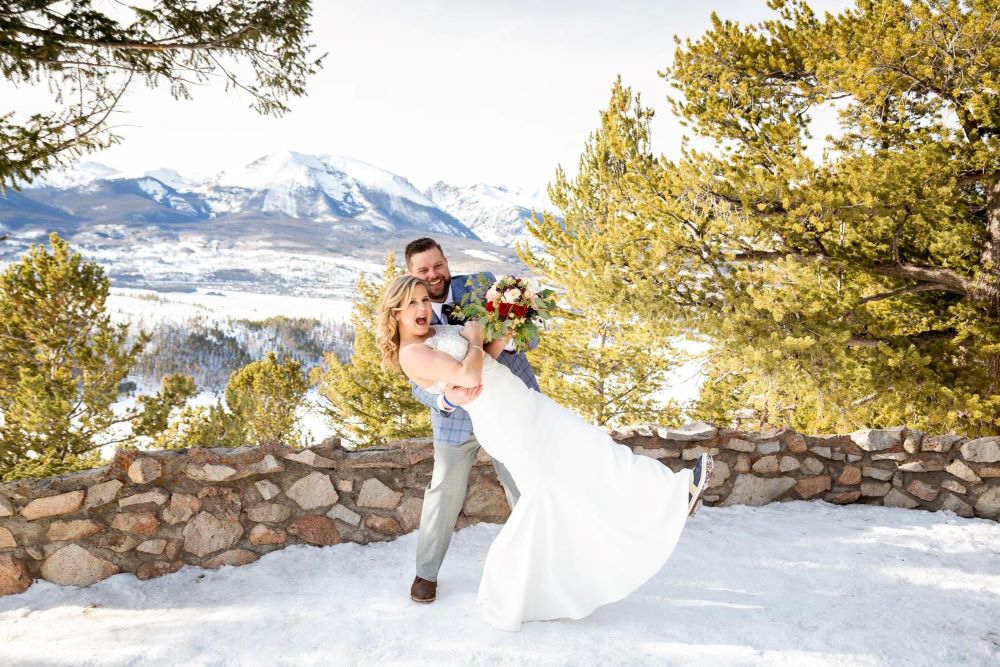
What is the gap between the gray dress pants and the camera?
9.07 feet

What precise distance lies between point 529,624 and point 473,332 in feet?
3.96

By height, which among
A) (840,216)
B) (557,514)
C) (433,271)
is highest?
(840,216)

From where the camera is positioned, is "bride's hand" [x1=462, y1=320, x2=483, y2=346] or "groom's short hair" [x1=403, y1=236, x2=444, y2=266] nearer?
"bride's hand" [x1=462, y1=320, x2=483, y2=346]

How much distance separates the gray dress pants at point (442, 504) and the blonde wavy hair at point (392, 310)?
0.51 metres

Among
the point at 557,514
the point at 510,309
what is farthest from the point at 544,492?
the point at 510,309

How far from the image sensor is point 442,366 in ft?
7.96

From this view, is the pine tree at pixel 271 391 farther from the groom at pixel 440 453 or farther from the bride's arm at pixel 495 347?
the bride's arm at pixel 495 347

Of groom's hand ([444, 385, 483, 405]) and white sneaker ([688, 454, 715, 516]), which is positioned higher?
groom's hand ([444, 385, 483, 405])

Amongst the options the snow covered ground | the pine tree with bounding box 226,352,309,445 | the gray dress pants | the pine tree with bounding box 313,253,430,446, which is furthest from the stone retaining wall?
the pine tree with bounding box 226,352,309,445

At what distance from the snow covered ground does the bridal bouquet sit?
1189mm

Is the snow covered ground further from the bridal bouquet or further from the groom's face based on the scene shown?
the groom's face

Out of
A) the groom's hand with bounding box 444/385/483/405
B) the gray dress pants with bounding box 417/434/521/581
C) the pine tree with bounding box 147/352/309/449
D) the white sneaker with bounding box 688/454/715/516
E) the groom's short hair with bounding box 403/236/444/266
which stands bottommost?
the pine tree with bounding box 147/352/309/449

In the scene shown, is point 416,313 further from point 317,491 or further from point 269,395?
point 269,395

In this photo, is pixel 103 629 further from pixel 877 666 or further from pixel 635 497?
pixel 877 666
